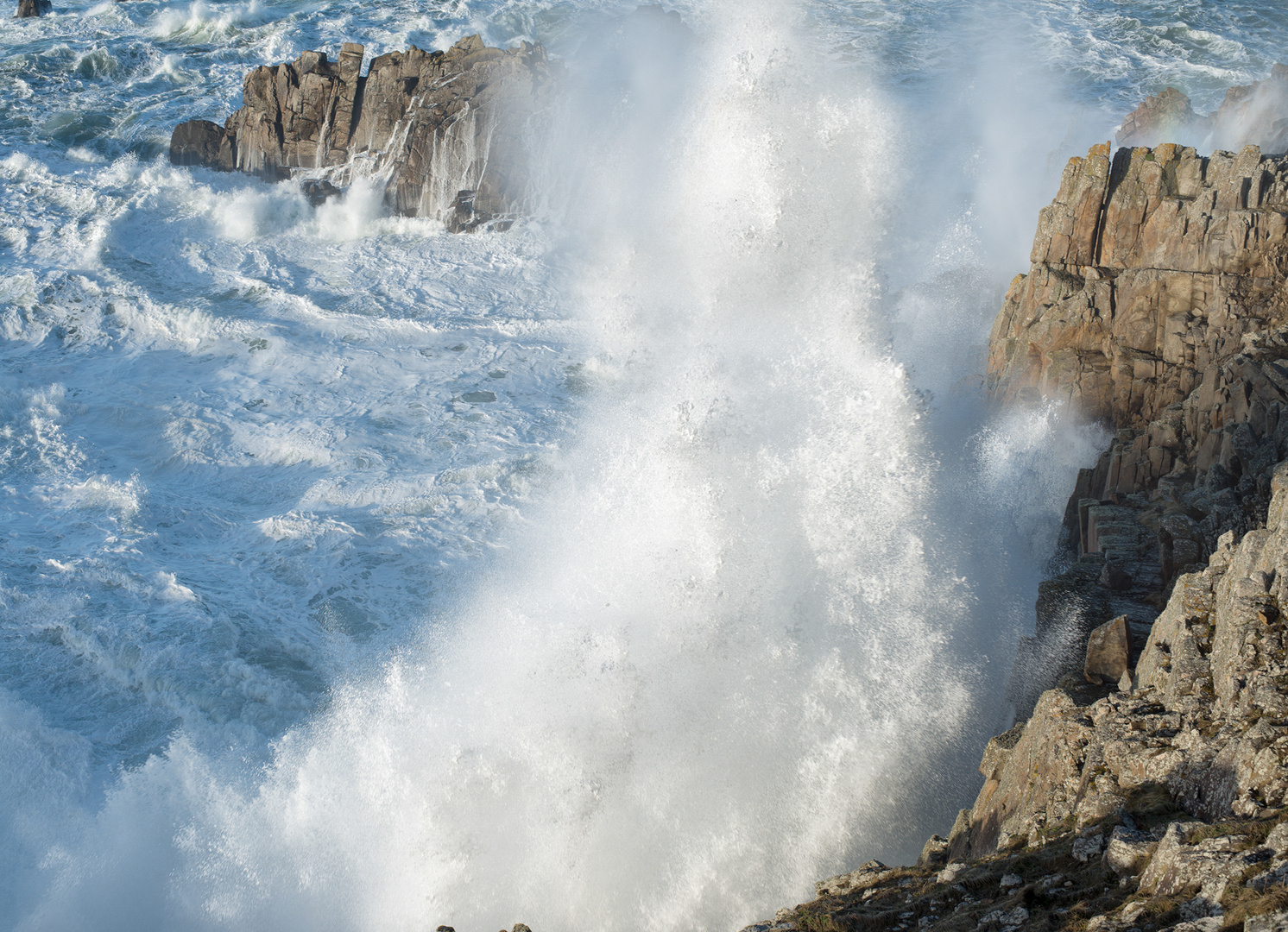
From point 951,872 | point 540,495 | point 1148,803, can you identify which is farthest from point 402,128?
point 1148,803

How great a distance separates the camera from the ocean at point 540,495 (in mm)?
16906

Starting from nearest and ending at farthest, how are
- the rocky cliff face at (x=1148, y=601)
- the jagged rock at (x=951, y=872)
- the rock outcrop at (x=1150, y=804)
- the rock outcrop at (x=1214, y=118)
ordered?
the rock outcrop at (x=1150, y=804) → the rocky cliff face at (x=1148, y=601) → the jagged rock at (x=951, y=872) → the rock outcrop at (x=1214, y=118)

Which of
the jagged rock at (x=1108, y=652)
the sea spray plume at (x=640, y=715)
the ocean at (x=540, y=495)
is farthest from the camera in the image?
the ocean at (x=540, y=495)

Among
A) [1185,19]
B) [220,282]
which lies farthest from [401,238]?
[1185,19]

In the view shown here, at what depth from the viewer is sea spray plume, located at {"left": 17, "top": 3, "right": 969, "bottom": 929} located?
16203mm

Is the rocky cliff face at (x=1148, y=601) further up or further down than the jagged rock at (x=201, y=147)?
further down

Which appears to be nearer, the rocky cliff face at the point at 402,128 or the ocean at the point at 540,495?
the ocean at the point at 540,495

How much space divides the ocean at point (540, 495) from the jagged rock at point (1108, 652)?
396cm

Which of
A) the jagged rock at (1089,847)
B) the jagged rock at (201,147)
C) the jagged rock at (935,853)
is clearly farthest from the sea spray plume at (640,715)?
the jagged rock at (201,147)

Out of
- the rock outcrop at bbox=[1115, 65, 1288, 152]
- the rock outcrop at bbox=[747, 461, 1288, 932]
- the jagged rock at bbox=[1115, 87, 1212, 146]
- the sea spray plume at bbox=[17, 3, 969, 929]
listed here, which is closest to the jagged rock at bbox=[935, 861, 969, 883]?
the rock outcrop at bbox=[747, 461, 1288, 932]

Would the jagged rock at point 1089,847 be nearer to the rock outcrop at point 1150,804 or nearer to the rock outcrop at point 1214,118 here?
the rock outcrop at point 1150,804

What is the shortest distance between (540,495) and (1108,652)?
49.0ft

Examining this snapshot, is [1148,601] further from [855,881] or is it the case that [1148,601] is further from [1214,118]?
[1214,118]

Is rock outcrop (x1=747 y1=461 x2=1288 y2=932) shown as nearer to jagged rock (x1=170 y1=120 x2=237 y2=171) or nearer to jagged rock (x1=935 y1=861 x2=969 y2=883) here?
jagged rock (x1=935 y1=861 x2=969 y2=883)
